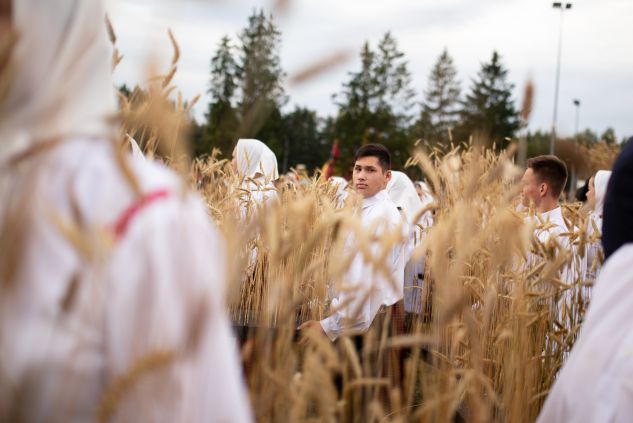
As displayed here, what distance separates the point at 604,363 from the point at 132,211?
112cm

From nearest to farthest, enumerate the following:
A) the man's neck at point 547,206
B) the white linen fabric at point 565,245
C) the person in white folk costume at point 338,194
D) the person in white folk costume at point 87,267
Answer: the person in white folk costume at point 87,267, the white linen fabric at point 565,245, the person in white folk costume at point 338,194, the man's neck at point 547,206

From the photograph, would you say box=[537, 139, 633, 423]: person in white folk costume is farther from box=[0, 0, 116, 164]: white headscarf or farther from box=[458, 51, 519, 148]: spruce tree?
box=[458, 51, 519, 148]: spruce tree

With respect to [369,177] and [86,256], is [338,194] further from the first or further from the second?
[86,256]

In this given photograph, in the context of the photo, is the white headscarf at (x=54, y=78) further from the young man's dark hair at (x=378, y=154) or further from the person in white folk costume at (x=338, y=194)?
the young man's dark hair at (x=378, y=154)

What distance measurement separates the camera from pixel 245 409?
84 centimetres

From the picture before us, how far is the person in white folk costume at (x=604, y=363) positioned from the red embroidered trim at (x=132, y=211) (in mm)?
1070

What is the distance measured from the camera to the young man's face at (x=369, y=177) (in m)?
4.04

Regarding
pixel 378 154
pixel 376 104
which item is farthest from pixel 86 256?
pixel 376 104

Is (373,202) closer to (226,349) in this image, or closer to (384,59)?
(226,349)

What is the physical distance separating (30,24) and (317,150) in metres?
52.8

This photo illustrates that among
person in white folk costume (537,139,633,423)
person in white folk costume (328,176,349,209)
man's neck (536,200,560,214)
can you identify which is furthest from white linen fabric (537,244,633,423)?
man's neck (536,200,560,214)

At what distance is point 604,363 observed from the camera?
135 centimetres

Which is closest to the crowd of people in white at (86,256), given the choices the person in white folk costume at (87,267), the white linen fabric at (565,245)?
the person in white folk costume at (87,267)

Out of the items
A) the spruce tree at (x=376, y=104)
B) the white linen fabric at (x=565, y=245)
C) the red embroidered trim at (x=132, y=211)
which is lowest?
the red embroidered trim at (x=132, y=211)
